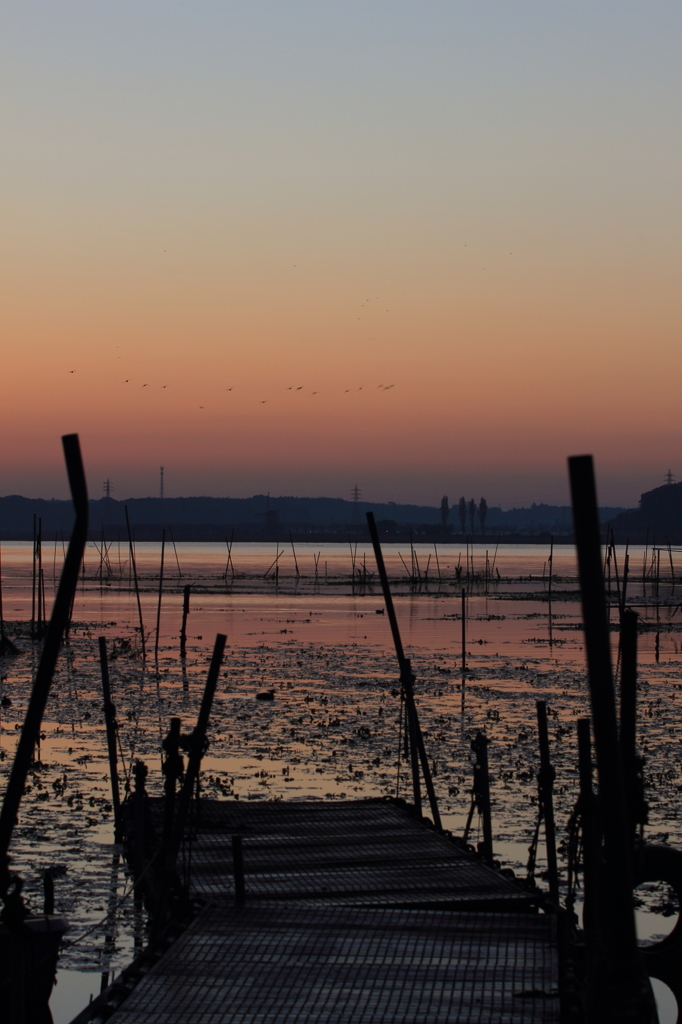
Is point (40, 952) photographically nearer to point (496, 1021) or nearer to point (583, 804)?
point (496, 1021)

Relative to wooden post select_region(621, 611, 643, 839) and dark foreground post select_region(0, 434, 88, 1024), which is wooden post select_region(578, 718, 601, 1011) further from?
dark foreground post select_region(0, 434, 88, 1024)

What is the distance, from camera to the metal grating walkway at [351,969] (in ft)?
23.6

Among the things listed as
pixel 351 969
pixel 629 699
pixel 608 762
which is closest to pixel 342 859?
pixel 351 969

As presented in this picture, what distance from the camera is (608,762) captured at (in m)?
3.54

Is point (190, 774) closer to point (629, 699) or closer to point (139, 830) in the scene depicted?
point (139, 830)

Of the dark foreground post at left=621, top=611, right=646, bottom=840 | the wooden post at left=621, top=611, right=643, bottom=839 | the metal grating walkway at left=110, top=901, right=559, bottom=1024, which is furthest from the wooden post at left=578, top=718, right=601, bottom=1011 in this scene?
the metal grating walkway at left=110, top=901, right=559, bottom=1024

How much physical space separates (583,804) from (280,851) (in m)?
4.80

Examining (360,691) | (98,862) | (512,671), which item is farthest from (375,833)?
(512,671)

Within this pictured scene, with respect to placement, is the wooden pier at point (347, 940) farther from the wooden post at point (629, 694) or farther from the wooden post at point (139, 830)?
the wooden post at point (629, 694)

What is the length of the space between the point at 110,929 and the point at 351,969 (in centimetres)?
317

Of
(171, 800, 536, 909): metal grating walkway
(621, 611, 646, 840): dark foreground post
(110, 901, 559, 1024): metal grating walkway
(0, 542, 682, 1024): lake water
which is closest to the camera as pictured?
(110, 901, 559, 1024): metal grating walkway

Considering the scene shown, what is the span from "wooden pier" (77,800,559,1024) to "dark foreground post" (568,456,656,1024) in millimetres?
3393

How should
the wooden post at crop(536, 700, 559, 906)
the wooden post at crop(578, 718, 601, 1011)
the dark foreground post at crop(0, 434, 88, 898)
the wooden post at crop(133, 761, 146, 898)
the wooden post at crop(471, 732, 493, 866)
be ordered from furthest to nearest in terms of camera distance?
the wooden post at crop(471, 732, 493, 866)
the wooden post at crop(133, 761, 146, 898)
the wooden post at crop(536, 700, 559, 906)
the wooden post at crop(578, 718, 601, 1011)
the dark foreground post at crop(0, 434, 88, 898)

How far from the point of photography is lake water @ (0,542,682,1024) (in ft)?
40.2
